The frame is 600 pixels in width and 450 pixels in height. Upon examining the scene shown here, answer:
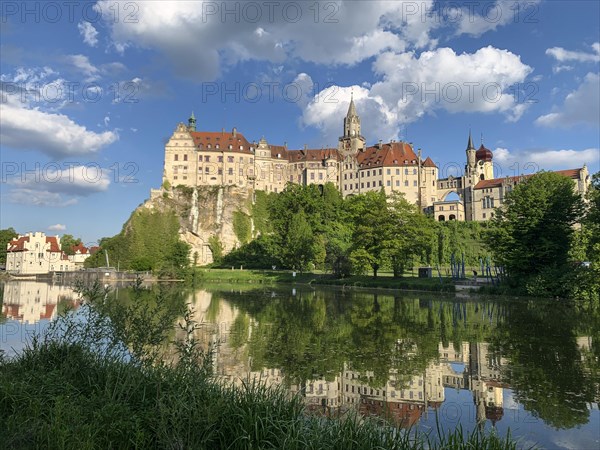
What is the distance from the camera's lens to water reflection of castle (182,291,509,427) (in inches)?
402

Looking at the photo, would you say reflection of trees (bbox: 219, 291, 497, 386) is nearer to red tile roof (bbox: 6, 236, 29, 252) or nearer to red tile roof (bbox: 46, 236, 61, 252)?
red tile roof (bbox: 6, 236, 29, 252)

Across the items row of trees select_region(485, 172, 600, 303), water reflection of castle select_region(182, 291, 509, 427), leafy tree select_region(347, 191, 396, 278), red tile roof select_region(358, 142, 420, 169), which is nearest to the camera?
water reflection of castle select_region(182, 291, 509, 427)

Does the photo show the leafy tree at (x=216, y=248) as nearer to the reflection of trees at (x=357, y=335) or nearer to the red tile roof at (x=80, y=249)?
the red tile roof at (x=80, y=249)

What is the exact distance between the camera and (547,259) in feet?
133

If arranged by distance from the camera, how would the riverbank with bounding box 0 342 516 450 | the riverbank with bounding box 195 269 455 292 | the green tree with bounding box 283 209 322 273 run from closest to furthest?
the riverbank with bounding box 0 342 516 450 < the riverbank with bounding box 195 269 455 292 < the green tree with bounding box 283 209 322 273

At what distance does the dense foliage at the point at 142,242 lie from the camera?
90.6m

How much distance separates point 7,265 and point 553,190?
103 meters

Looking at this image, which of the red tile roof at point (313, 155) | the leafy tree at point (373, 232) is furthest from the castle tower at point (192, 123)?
the leafy tree at point (373, 232)

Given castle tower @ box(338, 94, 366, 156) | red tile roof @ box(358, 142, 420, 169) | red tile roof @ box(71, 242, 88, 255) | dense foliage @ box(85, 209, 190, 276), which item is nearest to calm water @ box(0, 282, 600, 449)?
dense foliage @ box(85, 209, 190, 276)

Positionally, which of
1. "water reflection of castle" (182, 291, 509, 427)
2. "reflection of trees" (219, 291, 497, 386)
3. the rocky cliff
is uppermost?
the rocky cliff

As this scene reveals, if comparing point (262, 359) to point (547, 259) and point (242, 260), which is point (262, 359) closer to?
point (547, 259)

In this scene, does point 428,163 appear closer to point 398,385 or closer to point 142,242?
point 142,242

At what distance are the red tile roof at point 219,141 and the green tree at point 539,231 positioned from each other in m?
78.1

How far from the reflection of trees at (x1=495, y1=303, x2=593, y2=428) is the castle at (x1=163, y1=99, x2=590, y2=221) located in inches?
3225
